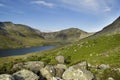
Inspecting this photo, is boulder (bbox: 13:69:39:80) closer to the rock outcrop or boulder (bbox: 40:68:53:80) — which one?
the rock outcrop

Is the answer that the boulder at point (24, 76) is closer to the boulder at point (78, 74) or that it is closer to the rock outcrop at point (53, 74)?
the rock outcrop at point (53, 74)

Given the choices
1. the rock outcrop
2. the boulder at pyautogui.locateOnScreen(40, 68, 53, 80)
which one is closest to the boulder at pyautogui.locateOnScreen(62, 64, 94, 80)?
the rock outcrop

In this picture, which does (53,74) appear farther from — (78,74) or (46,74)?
(78,74)

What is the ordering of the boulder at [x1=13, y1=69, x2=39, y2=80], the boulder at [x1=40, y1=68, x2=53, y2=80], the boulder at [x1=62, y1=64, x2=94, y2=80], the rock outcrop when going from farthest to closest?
the boulder at [x1=40, y1=68, x2=53, y2=80]
the boulder at [x1=62, y1=64, x2=94, y2=80]
the boulder at [x1=13, y1=69, x2=39, y2=80]
the rock outcrop

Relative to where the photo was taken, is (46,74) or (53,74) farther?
(46,74)

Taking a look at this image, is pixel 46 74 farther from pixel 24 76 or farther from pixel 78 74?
pixel 78 74

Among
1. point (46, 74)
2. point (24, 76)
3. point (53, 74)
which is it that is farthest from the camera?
point (46, 74)

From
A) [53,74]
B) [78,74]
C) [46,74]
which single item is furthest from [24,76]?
[78,74]

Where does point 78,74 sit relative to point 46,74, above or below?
above

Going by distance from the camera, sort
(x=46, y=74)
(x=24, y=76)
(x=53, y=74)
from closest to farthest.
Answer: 1. (x=24, y=76)
2. (x=53, y=74)
3. (x=46, y=74)

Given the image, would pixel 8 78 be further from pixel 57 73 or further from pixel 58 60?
pixel 58 60

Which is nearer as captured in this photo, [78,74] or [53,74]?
[78,74]

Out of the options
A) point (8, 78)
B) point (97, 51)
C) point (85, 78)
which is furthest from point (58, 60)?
point (8, 78)

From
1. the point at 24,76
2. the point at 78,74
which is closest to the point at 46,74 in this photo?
the point at 24,76
